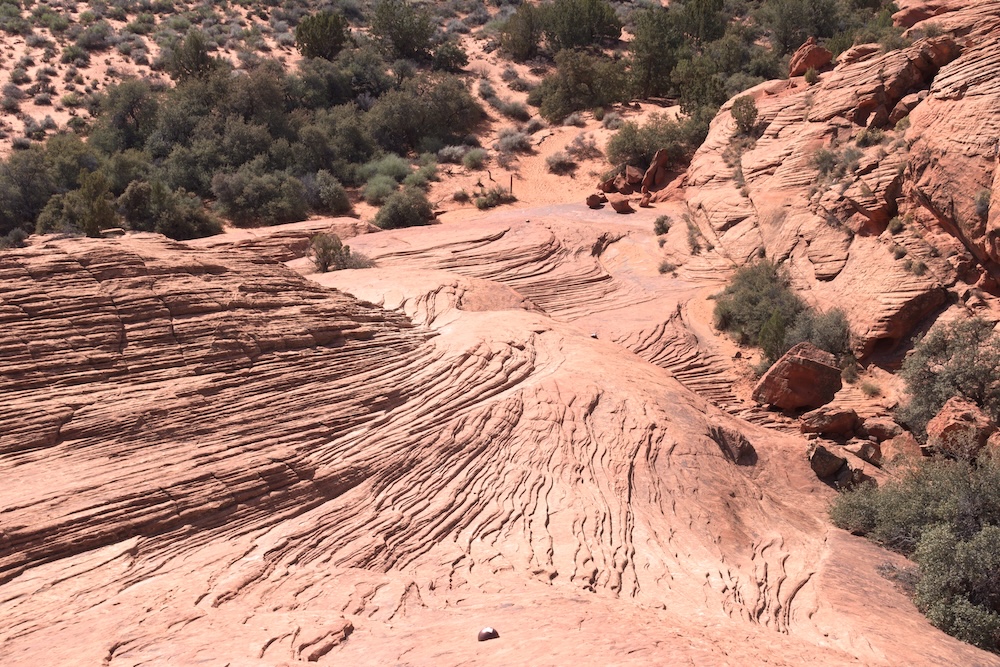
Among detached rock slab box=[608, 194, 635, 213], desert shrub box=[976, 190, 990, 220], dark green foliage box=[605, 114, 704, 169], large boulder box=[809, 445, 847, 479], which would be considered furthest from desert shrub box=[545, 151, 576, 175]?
large boulder box=[809, 445, 847, 479]

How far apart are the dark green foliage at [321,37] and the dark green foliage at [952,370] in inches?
1727

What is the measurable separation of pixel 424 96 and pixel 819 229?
95.7ft

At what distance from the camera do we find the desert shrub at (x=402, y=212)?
32.9 m

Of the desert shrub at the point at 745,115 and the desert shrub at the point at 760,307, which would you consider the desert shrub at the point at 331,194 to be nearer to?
the desert shrub at the point at 745,115

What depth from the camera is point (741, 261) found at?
73.2 ft

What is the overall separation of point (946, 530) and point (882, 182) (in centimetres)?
1203

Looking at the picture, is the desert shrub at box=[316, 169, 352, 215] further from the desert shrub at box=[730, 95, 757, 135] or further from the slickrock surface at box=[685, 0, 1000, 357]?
the desert shrub at box=[730, 95, 757, 135]

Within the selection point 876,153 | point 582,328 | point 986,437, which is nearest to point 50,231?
point 582,328

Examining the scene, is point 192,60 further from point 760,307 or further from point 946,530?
point 946,530

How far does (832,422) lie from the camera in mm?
15164

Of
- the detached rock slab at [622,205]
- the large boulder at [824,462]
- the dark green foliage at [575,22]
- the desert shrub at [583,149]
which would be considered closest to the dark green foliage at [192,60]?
the desert shrub at [583,149]

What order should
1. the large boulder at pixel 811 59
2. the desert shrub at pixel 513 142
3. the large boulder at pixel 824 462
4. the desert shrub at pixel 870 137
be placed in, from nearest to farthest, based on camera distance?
the large boulder at pixel 824 462
the desert shrub at pixel 870 137
the large boulder at pixel 811 59
the desert shrub at pixel 513 142

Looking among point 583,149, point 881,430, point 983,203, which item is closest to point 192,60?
point 583,149

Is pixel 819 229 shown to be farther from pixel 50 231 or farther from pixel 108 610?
pixel 50 231
